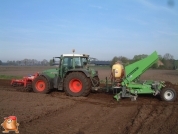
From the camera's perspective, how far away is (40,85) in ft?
39.1

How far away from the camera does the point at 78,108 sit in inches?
330

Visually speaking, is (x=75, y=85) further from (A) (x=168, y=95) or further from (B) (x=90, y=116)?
(A) (x=168, y=95)

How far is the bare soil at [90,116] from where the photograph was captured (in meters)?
5.80

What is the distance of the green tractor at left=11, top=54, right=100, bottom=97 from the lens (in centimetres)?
1077

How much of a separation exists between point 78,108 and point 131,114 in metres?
1.94

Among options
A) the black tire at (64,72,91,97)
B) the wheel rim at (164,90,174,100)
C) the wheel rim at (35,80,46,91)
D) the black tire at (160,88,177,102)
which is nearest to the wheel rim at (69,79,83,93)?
the black tire at (64,72,91,97)

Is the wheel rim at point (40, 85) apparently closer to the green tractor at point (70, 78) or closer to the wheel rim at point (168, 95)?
the green tractor at point (70, 78)

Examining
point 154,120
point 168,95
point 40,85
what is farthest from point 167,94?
point 40,85

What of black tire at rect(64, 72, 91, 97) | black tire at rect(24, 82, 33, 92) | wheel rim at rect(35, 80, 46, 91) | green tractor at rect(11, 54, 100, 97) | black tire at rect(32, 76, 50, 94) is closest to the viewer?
black tire at rect(64, 72, 91, 97)

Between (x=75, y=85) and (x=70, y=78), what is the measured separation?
16.5 inches

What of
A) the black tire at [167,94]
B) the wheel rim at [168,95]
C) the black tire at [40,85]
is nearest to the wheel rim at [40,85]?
the black tire at [40,85]

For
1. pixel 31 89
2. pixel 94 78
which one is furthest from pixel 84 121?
pixel 31 89

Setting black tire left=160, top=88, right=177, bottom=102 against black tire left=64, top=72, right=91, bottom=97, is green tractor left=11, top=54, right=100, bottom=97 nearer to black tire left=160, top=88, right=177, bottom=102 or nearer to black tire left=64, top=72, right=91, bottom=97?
black tire left=64, top=72, right=91, bottom=97

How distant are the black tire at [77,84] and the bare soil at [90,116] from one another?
0.71 metres
